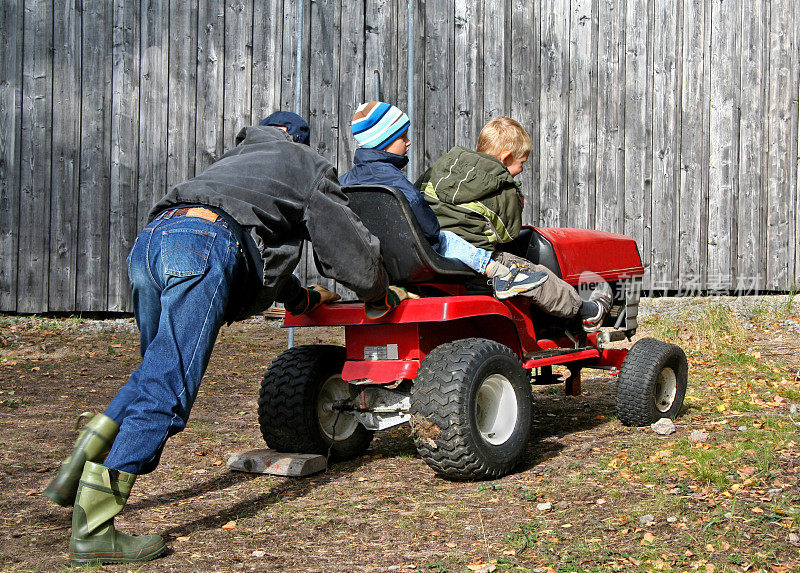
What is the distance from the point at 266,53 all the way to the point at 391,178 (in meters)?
4.85

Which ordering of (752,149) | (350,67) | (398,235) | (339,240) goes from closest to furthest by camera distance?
(339,240), (398,235), (350,67), (752,149)

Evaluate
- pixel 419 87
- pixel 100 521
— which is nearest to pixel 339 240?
pixel 100 521

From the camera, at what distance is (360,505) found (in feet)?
11.7

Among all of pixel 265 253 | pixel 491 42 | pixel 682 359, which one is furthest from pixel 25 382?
pixel 491 42

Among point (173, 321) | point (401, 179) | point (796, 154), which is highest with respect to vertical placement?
point (796, 154)

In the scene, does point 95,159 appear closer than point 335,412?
No

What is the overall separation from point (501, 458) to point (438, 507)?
1.51 feet

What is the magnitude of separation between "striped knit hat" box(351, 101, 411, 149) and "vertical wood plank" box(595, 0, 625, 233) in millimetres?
5501

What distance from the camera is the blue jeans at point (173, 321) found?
2.95m

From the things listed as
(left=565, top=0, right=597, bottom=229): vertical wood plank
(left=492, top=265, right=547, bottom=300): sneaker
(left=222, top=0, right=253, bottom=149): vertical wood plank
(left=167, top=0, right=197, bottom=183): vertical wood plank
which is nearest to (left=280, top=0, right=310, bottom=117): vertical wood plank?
(left=222, top=0, right=253, bottom=149): vertical wood plank

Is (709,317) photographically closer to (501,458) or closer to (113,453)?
(501,458)

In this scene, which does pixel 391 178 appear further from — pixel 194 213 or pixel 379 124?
pixel 194 213

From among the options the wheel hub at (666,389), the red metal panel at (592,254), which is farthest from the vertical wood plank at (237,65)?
the wheel hub at (666,389)

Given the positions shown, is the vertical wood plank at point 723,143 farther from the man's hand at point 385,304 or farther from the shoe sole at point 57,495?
the shoe sole at point 57,495
